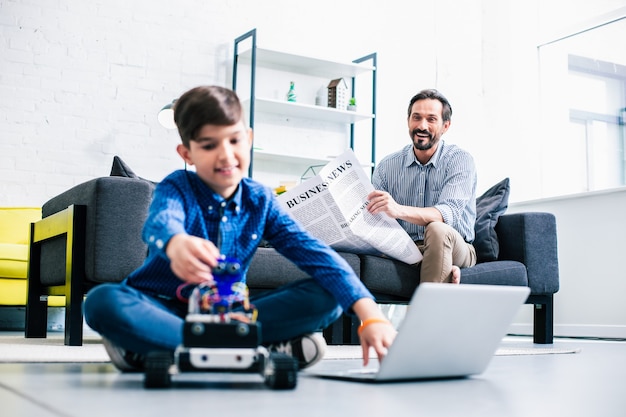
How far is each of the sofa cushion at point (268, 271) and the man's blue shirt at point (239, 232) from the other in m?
1.13

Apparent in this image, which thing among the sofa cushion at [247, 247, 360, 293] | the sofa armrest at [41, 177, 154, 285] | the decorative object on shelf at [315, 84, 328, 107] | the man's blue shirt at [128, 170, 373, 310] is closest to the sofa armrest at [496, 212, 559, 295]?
the sofa cushion at [247, 247, 360, 293]

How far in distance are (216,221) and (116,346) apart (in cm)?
27

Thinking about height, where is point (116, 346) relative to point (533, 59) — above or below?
below

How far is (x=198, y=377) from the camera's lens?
128 cm

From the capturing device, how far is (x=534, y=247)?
120 inches

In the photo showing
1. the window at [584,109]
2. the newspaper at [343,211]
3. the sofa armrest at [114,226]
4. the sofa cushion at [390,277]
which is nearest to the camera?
the sofa armrest at [114,226]

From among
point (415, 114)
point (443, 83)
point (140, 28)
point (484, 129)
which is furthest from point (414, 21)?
point (415, 114)

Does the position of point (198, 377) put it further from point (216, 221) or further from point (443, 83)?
point (443, 83)

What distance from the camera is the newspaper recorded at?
237cm

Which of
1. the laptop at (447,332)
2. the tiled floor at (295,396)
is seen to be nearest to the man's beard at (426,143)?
the tiled floor at (295,396)

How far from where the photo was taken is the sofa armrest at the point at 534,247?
302 cm

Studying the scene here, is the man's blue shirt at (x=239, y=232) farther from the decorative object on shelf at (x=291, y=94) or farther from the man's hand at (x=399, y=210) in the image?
the decorative object on shelf at (x=291, y=94)

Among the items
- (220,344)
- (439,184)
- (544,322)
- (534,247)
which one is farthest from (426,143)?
(220,344)

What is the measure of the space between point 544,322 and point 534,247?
307mm
